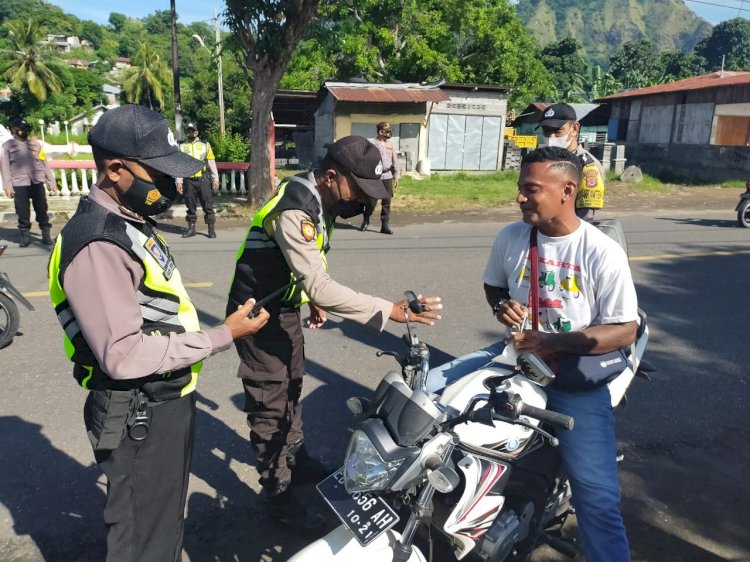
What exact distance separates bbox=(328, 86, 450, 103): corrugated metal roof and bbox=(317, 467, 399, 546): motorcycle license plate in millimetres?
21401

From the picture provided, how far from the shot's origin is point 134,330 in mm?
1820

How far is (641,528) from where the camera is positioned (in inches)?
119

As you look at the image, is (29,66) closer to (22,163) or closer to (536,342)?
(22,163)

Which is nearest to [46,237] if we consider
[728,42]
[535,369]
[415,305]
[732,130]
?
[415,305]

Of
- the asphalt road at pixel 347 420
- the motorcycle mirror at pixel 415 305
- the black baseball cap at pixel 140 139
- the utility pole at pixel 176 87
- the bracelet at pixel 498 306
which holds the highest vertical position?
the utility pole at pixel 176 87

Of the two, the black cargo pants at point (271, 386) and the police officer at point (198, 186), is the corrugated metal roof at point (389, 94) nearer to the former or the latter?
the police officer at point (198, 186)

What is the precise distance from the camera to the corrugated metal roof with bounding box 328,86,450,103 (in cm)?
2230

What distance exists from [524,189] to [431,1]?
105ft

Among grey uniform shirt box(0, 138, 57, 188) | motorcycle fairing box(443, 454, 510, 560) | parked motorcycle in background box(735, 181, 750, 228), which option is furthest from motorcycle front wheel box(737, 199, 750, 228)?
grey uniform shirt box(0, 138, 57, 188)

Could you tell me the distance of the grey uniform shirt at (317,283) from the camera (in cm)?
258

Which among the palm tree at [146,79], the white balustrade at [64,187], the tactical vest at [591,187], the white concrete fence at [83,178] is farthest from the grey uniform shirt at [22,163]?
the palm tree at [146,79]

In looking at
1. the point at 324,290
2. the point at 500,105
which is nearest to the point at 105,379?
the point at 324,290

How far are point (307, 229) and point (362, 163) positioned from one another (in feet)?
1.24

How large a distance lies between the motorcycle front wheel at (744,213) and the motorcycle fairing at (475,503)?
38.1 ft
